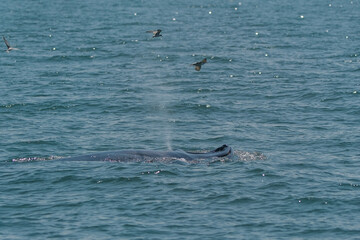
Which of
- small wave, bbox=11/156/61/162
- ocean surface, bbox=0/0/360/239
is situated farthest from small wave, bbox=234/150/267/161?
small wave, bbox=11/156/61/162

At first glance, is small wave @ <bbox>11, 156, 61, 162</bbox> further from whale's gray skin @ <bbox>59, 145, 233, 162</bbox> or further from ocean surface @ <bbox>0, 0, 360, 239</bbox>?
whale's gray skin @ <bbox>59, 145, 233, 162</bbox>

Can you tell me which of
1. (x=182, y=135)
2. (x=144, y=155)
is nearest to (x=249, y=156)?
(x=144, y=155)

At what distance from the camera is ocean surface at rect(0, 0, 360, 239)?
2619 cm

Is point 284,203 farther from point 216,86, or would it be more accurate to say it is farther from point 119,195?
point 216,86

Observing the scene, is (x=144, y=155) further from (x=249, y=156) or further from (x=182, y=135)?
(x=182, y=135)

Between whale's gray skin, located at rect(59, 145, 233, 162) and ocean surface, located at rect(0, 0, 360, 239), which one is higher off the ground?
whale's gray skin, located at rect(59, 145, 233, 162)

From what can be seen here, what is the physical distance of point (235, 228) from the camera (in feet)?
82.5

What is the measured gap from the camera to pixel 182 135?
39500mm

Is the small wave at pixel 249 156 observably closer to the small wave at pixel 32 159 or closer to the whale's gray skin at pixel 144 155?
the whale's gray skin at pixel 144 155

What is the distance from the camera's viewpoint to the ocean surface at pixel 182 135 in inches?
1031

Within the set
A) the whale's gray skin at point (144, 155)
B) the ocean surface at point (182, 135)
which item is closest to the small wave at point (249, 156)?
the ocean surface at point (182, 135)

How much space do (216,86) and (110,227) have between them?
99.4ft

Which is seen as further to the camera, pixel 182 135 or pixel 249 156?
pixel 182 135

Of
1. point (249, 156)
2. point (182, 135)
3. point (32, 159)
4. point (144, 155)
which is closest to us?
point (144, 155)
